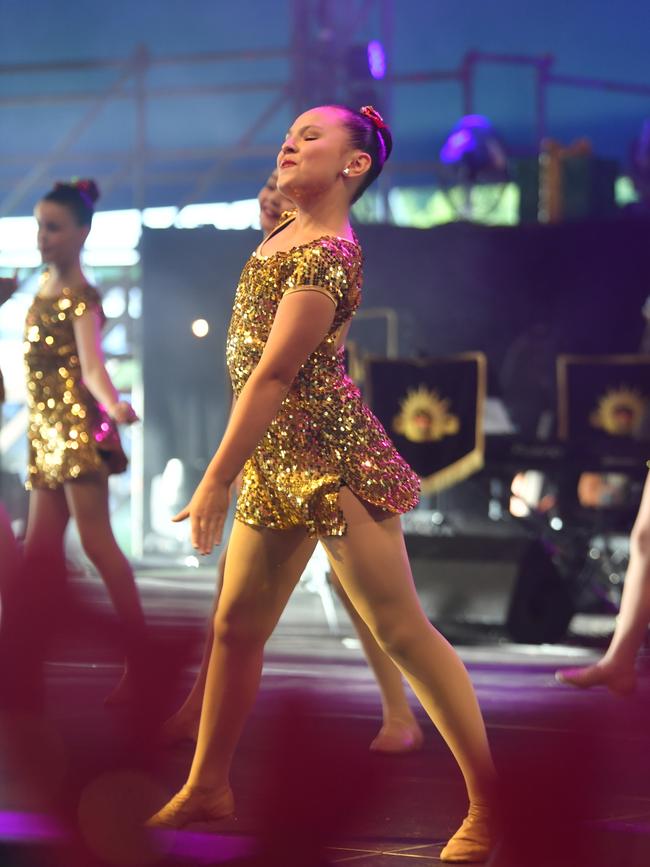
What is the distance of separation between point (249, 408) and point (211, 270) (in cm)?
768

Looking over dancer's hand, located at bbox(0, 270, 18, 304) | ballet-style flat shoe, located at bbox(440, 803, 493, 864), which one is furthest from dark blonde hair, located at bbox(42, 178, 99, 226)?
ballet-style flat shoe, located at bbox(440, 803, 493, 864)

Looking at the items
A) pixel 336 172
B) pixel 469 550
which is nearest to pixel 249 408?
pixel 336 172

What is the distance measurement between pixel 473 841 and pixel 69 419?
7.29ft

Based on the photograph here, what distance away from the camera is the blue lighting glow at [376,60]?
913cm

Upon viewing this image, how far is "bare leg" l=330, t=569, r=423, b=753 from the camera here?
3732 millimetres

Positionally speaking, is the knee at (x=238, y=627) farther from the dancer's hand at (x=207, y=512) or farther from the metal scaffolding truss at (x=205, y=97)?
the metal scaffolding truss at (x=205, y=97)

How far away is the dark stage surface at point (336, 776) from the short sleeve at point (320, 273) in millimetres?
1108

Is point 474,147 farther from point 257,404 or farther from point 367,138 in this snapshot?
point 257,404

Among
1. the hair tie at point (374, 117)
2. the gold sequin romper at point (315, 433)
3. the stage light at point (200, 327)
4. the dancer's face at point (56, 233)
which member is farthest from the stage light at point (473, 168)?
the gold sequin romper at point (315, 433)

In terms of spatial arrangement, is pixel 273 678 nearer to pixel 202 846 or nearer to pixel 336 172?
pixel 202 846

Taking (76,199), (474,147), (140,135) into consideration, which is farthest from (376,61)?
(76,199)

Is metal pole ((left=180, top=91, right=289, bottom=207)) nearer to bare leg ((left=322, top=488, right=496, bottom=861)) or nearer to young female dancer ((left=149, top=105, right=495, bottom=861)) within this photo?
young female dancer ((left=149, top=105, right=495, bottom=861))

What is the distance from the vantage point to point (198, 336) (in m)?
10.2

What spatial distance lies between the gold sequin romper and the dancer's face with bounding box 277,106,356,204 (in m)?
0.14
